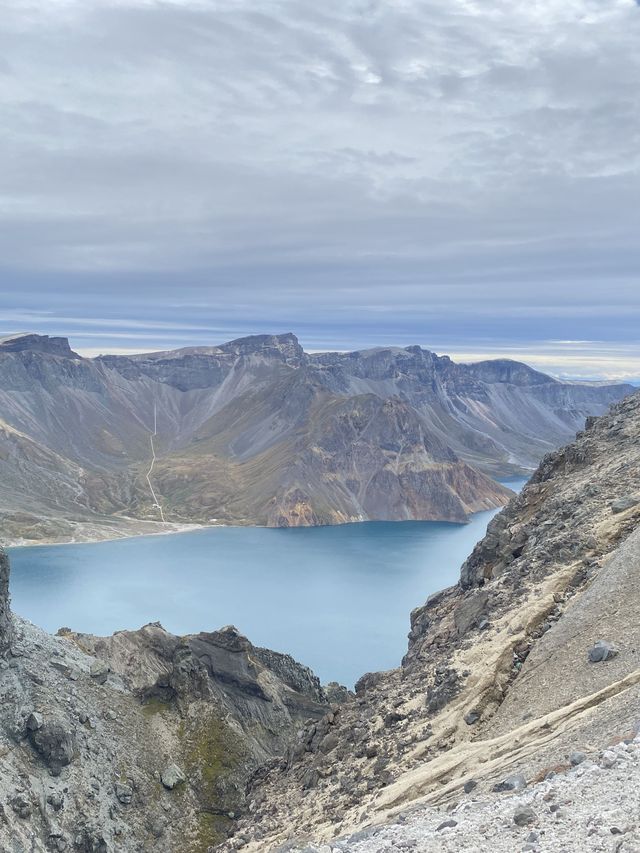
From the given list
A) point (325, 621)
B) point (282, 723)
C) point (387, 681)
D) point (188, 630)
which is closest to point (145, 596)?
point (188, 630)

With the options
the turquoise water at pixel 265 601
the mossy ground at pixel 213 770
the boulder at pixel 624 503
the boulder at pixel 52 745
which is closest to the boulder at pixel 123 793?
the boulder at pixel 52 745

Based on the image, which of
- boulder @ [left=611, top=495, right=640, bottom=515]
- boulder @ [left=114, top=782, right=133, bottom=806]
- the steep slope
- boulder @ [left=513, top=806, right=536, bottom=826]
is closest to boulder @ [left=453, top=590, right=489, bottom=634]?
the steep slope

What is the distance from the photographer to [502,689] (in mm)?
32031

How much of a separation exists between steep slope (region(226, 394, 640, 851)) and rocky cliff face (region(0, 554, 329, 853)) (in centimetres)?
1114

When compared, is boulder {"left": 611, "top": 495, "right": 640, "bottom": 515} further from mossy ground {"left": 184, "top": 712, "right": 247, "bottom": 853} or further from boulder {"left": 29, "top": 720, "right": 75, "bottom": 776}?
boulder {"left": 29, "top": 720, "right": 75, "bottom": 776}

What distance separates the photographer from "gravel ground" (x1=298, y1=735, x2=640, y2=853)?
15.1m

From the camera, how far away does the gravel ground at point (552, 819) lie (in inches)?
596

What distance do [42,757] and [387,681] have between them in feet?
76.0

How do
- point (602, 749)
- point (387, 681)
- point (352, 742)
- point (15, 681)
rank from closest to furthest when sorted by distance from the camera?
point (602, 749)
point (352, 742)
point (387, 681)
point (15, 681)

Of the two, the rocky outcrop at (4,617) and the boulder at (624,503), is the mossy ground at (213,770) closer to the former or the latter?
the rocky outcrop at (4,617)

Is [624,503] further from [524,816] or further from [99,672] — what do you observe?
[99,672]

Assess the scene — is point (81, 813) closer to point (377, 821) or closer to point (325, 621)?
point (377, 821)

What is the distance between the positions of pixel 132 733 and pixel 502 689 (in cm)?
3583

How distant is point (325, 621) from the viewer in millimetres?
141875
